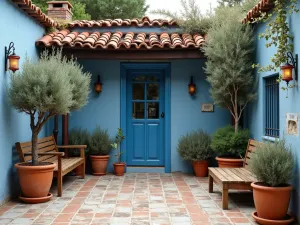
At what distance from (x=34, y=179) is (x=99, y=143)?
8.38 ft

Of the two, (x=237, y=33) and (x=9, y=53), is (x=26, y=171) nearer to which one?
(x=9, y=53)

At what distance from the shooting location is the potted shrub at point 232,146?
285 inches

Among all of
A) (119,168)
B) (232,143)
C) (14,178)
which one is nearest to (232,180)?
(232,143)

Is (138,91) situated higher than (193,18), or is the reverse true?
(193,18)

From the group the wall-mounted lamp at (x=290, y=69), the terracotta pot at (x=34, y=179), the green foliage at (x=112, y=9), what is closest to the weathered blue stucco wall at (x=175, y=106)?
the terracotta pot at (x=34, y=179)

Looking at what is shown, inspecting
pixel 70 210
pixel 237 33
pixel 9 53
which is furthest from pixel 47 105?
pixel 237 33

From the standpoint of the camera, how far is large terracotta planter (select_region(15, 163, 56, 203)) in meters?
5.92

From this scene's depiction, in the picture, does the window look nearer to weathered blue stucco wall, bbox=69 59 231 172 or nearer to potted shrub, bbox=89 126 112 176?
weathered blue stucco wall, bbox=69 59 231 172

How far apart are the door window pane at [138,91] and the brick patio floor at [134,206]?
2131 millimetres

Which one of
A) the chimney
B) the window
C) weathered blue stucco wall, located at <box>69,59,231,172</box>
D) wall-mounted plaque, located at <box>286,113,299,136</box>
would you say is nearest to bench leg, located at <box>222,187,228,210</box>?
wall-mounted plaque, located at <box>286,113,299,136</box>

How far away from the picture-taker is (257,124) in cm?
720

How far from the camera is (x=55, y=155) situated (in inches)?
263

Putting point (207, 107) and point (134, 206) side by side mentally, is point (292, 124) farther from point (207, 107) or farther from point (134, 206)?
point (207, 107)

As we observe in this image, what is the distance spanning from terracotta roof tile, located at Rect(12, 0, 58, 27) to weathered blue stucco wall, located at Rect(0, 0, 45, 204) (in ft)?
0.29
